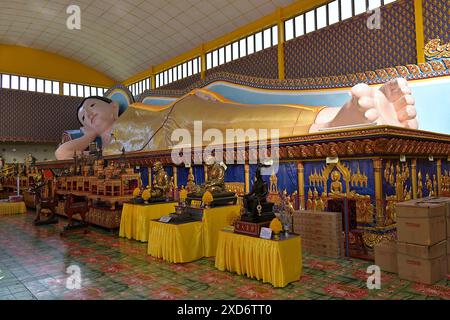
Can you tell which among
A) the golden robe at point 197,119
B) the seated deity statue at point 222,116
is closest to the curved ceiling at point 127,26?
the seated deity statue at point 222,116

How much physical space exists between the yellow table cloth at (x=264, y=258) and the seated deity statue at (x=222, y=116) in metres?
2.35

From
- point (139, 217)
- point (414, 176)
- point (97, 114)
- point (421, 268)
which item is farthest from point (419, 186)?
point (97, 114)

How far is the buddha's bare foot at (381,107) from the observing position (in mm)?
5203

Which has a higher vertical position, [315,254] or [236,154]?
[236,154]

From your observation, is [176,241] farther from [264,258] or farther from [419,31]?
[419,31]

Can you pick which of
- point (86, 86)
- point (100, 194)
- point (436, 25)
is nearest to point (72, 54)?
point (86, 86)

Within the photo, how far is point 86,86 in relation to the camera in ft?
63.2

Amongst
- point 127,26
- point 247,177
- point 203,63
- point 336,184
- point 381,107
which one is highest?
point 127,26

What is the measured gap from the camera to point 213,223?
16.3 ft

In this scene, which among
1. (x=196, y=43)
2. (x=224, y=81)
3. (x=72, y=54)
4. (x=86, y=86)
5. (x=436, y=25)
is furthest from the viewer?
(x=86, y=86)

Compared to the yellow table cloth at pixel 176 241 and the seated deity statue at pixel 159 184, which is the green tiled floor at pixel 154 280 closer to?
the yellow table cloth at pixel 176 241

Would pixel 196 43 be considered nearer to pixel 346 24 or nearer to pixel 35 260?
pixel 346 24

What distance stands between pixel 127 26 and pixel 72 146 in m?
5.40
